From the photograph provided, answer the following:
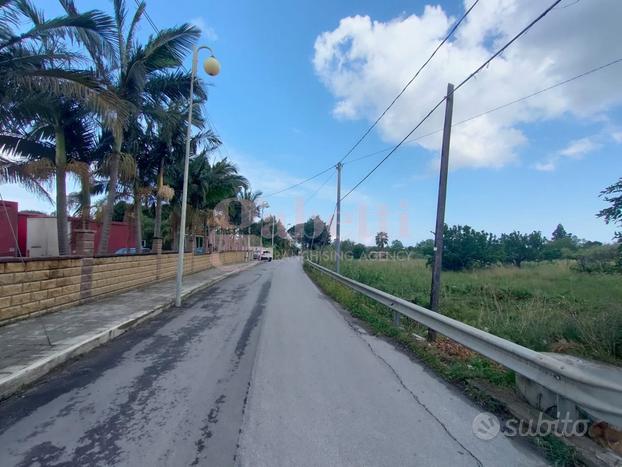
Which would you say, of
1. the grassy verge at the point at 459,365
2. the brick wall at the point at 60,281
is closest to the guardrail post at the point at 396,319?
the grassy verge at the point at 459,365

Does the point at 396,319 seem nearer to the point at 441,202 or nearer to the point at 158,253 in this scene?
the point at 441,202

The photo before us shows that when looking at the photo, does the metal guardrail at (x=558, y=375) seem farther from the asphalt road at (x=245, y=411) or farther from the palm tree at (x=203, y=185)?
the palm tree at (x=203, y=185)

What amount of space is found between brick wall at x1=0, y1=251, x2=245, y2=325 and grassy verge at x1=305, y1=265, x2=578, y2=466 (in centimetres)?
736

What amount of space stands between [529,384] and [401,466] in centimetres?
200

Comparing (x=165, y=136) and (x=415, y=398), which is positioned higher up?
(x=165, y=136)

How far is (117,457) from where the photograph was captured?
2893 mm

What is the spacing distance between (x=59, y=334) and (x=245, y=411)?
4644 mm

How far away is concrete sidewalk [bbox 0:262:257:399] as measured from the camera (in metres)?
4.60

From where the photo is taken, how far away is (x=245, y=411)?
3.74 meters

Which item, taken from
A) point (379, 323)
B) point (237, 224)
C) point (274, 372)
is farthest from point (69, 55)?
point (237, 224)

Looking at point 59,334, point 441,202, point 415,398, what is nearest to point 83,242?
point 59,334

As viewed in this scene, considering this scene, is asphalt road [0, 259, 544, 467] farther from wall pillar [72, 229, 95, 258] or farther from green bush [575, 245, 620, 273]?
green bush [575, 245, 620, 273]

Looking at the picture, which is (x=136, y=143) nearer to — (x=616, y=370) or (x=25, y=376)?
(x=25, y=376)

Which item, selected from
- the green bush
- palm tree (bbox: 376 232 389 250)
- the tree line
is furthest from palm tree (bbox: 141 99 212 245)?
palm tree (bbox: 376 232 389 250)
